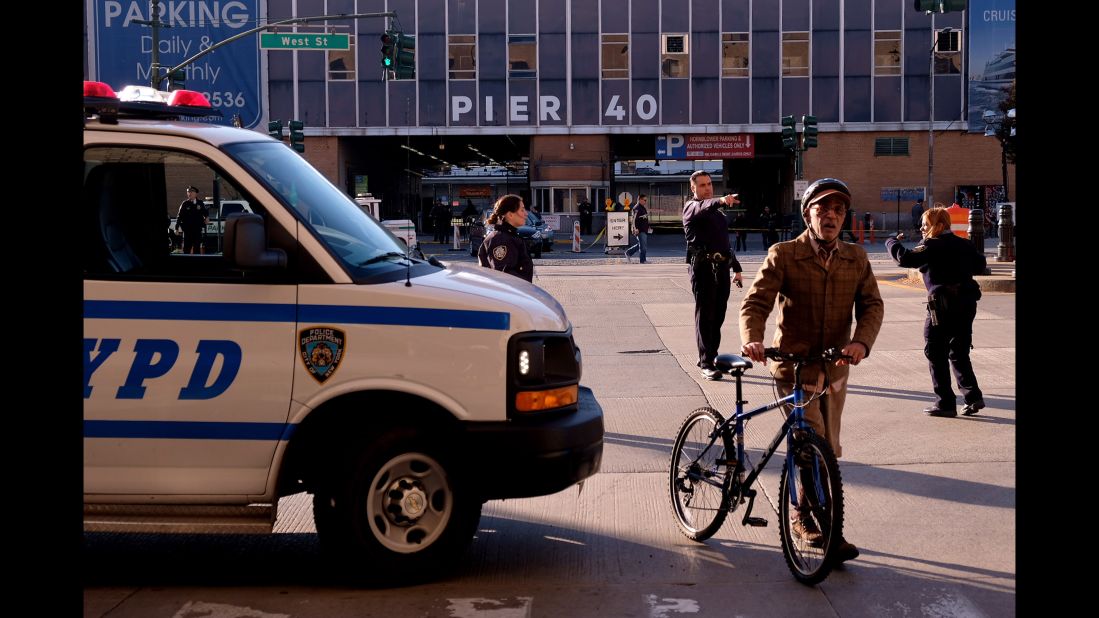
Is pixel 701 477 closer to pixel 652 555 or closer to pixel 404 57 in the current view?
pixel 652 555

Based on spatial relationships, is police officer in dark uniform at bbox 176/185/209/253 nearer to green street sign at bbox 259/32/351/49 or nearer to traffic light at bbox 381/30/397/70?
green street sign at bbox 259/32/351/49

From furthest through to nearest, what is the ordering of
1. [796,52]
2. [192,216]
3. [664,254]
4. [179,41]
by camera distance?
[796,52], [179,41], [664,254], [192,216]

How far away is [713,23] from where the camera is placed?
51.9m

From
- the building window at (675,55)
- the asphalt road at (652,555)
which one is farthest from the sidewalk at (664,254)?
the asphalt road at (652,555)

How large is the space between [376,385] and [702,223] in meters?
6.89

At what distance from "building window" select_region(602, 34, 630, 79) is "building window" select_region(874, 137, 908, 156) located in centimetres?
1121

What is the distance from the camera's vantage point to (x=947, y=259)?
9438 millimetres

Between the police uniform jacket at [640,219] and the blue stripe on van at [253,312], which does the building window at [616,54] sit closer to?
the police uniform jacket at [640,219]

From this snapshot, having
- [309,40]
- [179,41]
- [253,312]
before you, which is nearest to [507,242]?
[253,312]

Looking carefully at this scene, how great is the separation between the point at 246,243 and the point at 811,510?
2709 millimetres

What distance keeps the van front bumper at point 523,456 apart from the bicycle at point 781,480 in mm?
864

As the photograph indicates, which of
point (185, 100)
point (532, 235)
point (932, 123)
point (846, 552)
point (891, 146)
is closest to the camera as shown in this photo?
point (846, 552)
